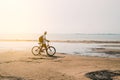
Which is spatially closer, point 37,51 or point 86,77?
point 86,77

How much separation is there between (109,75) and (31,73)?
4052mm

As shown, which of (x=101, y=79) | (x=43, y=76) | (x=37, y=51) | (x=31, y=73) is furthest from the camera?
(x=37, y=51)

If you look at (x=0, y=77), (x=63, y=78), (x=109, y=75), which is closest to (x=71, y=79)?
(x=63, y=78)

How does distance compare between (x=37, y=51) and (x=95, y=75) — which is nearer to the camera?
(x=95, y=75)

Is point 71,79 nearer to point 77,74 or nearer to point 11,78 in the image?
point 77,74

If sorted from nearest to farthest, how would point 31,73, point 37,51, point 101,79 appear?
point 101,79, point 31,73, point 37,51

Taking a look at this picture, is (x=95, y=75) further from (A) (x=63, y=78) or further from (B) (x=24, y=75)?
(B) (x=24, y=75)

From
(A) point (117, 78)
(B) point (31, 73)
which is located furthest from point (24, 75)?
(A) point (117, 78)

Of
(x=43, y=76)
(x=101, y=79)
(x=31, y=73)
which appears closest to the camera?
(x=101, y=79)

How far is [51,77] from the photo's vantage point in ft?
39.3

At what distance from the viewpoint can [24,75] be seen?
12547 millimetres

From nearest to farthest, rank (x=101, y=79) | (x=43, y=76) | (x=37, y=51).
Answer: (x=101, y=79) → (x=43, y=76) → (x=37, y=51)

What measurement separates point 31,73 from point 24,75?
63 centimetres

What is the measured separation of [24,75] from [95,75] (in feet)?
11.8
